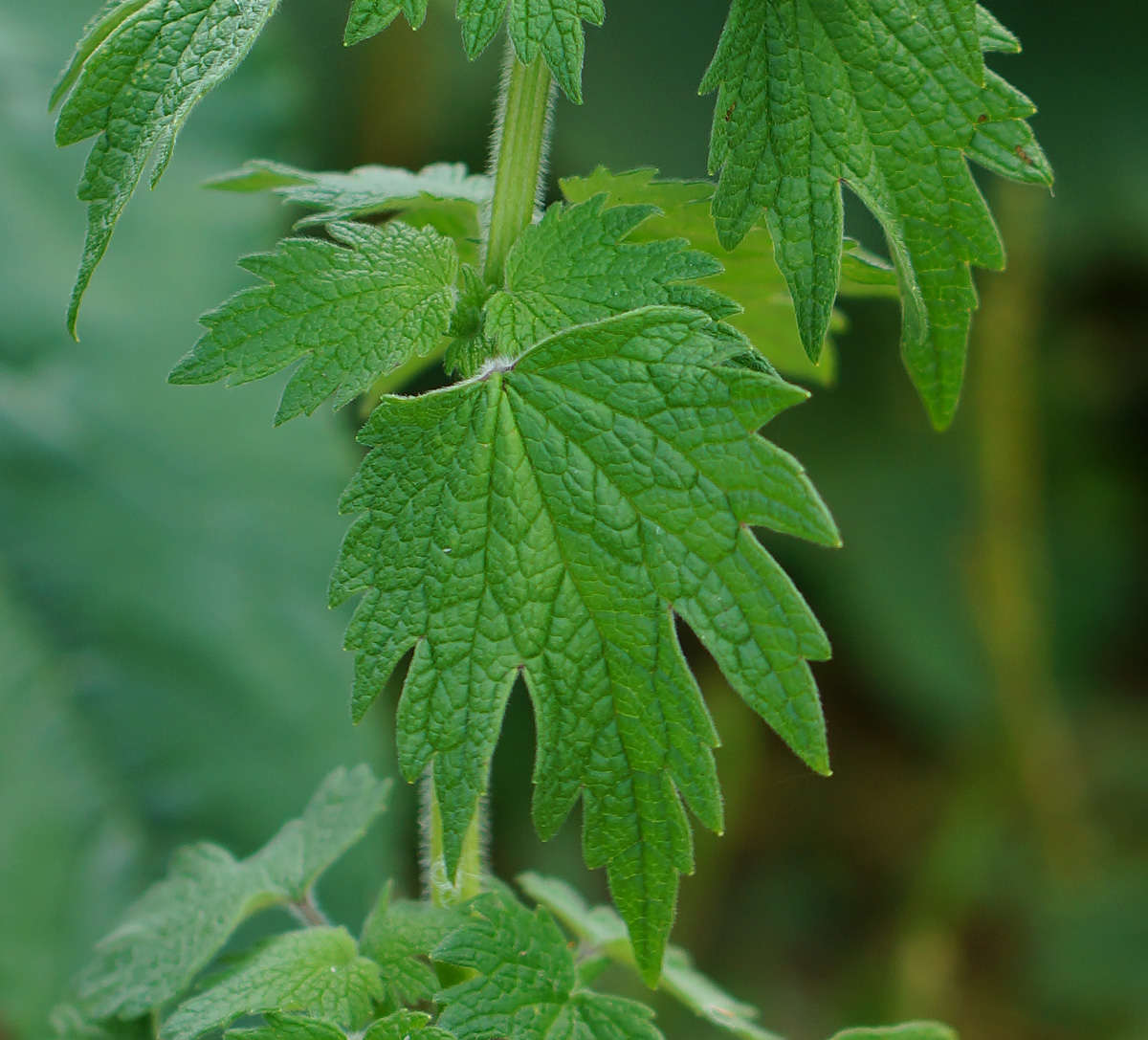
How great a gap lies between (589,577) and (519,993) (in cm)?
25

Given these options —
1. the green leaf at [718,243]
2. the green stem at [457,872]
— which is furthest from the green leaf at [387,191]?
the green stem at [457,872]

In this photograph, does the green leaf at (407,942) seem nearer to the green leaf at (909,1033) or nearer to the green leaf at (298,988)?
the green leaf at (298,988)

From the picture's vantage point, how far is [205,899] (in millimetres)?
893

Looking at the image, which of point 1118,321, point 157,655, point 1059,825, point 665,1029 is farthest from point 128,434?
point 1118,321

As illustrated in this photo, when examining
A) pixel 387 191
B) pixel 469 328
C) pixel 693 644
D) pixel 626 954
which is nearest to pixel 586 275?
pixel 469 328

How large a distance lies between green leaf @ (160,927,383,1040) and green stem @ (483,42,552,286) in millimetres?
421

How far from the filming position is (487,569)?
0.66 metres

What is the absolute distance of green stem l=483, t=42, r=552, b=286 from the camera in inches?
28.7

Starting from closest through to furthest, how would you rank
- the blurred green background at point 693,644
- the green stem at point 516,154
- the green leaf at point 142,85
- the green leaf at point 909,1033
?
1. the green leaf at point 142,85
2. the green stem at point 516,154
3. the green leaf at point 909,1033
4. the blurred green background at point 693,644

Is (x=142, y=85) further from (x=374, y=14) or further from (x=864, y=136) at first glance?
(x=864, y=136)

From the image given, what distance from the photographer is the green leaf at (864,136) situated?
670 millimetres

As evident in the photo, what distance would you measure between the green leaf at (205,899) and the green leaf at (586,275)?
0.38 metres

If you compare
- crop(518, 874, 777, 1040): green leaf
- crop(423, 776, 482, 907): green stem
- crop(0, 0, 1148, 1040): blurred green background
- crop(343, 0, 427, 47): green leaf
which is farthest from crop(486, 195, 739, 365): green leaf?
crop(0, 0, 1148, 1040): blurred green background

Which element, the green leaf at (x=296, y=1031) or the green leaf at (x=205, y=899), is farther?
the green leaf at (x=205, y=899)
